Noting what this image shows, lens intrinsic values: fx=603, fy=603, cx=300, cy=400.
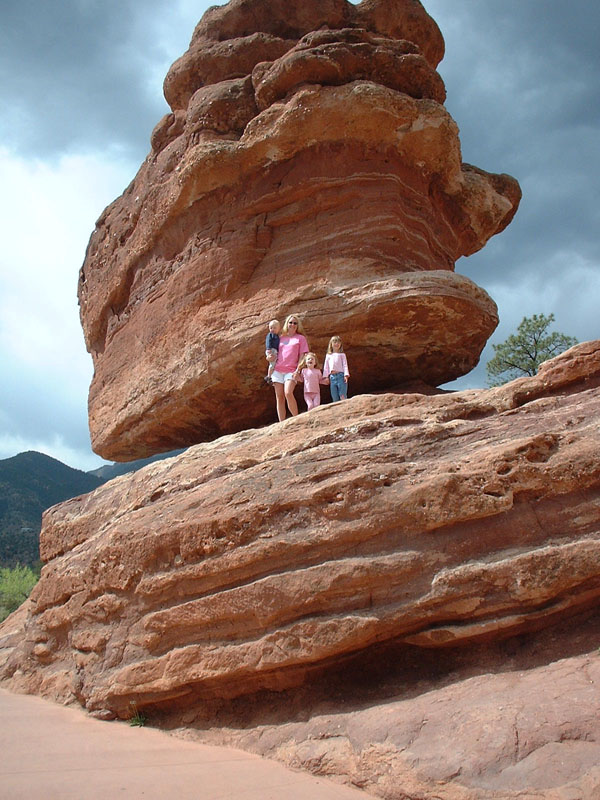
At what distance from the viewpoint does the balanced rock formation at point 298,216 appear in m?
9.18

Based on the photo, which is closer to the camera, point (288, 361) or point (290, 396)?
point (288, 361)

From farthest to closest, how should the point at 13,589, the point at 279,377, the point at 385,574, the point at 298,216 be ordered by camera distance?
the point at 13,589
the point at 298,216
the point at 279,377
the point at 385,574

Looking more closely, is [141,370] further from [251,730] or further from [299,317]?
[251,730]

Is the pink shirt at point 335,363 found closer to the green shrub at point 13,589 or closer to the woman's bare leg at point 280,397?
the woman's bare leg at point 280,397

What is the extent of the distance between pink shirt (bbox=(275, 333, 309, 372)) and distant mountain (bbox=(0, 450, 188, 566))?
4000cm

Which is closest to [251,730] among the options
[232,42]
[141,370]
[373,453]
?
[373,453]

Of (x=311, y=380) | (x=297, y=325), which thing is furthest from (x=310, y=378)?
(x=297, y=325)

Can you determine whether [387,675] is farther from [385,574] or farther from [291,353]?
[291,353]

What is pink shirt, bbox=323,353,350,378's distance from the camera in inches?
333

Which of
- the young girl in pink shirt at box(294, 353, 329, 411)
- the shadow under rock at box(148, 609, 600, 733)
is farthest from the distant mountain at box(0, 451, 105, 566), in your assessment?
the shadow under rock at box(148, 609, 600, 733)

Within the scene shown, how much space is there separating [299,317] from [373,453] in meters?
3.61

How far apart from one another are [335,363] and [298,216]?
292cm

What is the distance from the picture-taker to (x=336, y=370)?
8461 millimetres

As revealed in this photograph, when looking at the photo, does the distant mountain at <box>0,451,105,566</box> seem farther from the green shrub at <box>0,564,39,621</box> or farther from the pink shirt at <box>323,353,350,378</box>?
the pink shirt at <box>323,353,350,378</box>
